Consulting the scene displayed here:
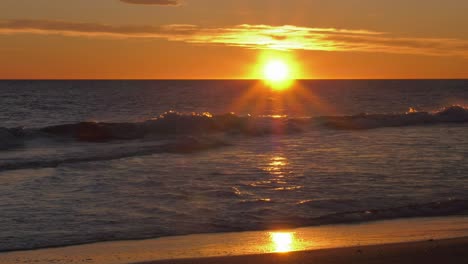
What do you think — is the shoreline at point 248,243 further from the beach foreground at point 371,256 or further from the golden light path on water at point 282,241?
the beach foreground at point 371,256

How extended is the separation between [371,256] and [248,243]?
1835mm

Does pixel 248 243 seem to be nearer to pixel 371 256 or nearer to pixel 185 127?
pixel 371 256

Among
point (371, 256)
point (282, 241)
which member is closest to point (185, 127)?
point (282, 241)

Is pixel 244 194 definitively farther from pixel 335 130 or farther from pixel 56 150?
pixel 335 130

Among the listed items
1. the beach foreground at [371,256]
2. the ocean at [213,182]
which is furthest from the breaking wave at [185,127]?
the beach foreground at [371,256]

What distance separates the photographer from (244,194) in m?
13.5

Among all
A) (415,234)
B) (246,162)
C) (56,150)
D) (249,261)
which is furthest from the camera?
(56,150)

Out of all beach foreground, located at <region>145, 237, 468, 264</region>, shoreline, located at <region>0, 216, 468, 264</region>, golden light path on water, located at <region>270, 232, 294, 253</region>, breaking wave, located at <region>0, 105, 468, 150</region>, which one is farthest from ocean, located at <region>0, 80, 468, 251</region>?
beach foreground, located at <region>145, 237, 468, 264</region>

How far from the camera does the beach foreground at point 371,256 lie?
8.40 meters

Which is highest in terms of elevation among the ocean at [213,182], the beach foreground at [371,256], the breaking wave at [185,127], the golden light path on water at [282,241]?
the breaking wave at [185,127]

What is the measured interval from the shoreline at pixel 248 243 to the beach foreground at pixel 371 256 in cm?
15

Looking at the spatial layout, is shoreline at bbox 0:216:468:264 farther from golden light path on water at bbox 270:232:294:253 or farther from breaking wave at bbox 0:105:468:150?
breaking wave at bbox 0:105:468:150

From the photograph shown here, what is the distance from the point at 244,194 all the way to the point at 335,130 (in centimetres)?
2021

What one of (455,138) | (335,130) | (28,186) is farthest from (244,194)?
(335,130)
